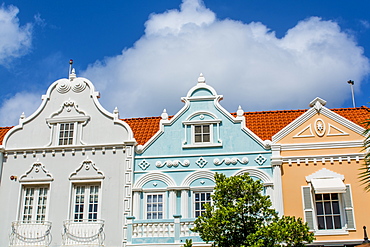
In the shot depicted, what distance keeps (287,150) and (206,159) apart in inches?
143

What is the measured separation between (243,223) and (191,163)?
5299 mm

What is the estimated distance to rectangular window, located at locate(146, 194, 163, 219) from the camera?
22.1 m

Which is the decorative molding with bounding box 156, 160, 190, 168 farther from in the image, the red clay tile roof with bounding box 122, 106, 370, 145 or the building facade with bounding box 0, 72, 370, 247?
the red clay tile roof with bounding box 122, 106, 370, 145

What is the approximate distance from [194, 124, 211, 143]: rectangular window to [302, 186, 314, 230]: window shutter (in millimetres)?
4865

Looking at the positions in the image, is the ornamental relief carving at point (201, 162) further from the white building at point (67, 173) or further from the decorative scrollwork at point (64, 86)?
the decorative scrollwork at point (64, 86)

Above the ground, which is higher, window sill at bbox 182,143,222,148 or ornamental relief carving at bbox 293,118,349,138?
ornamental relief carving at bbox 293,118,349,138

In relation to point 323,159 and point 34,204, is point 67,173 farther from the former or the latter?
point 323,159

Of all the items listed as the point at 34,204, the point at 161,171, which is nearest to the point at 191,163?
the point at 161,171

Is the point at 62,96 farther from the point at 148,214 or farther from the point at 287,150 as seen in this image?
the point at 287,150

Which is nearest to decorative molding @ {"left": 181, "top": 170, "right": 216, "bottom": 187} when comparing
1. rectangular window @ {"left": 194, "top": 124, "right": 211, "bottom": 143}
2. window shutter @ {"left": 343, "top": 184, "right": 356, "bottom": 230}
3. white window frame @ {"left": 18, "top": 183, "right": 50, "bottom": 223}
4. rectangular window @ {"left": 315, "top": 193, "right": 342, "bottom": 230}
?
rectangular window @ {"left": 194, "top": 124, "right": 211, "bottom": 143}

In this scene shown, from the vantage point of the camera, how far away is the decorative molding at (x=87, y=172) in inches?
894

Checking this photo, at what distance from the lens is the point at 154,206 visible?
73.2 ft

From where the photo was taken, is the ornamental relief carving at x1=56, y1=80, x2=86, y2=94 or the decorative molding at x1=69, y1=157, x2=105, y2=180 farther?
the ornamental relief carving at x1=56, y1=80, x2=86, y2=94

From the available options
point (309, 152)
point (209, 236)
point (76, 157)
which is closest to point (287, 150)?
point (309, 152)
